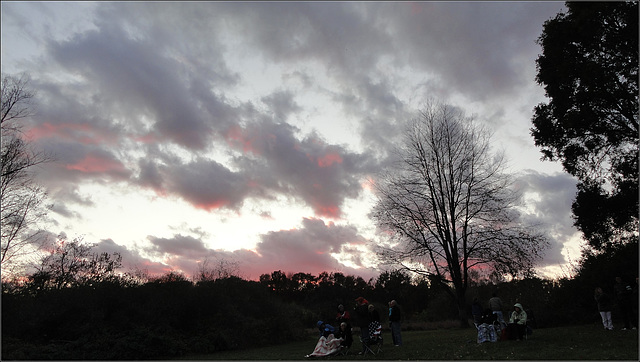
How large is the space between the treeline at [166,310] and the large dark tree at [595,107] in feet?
9.69

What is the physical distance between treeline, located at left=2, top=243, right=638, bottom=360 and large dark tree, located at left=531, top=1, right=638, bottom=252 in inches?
116

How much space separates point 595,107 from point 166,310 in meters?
22.5

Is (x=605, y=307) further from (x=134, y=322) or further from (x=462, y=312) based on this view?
(x=134, y=322)

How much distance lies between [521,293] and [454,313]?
22.6 m

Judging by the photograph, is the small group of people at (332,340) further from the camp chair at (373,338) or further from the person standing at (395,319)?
the person standing at (395,319)

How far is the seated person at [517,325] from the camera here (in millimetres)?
13828

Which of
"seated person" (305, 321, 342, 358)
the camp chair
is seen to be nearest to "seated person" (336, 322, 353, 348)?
"seated person" (305, 321, 342, 358)

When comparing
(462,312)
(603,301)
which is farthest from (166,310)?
(603,301)

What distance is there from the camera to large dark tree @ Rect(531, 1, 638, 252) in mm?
15539

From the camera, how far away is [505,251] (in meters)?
24.5

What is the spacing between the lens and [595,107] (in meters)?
16.3

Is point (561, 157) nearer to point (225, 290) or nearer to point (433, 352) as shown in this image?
point (433, 352)

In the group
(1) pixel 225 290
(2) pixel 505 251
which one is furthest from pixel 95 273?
(2) pixel 505 251

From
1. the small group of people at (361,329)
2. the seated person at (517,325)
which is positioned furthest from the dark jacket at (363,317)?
the seated person at (517,325)
